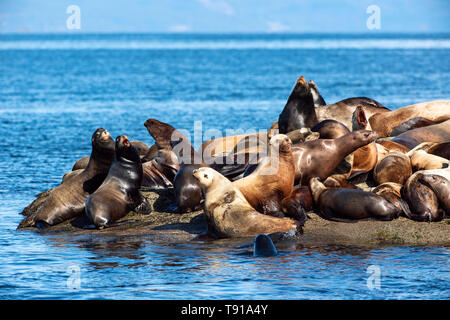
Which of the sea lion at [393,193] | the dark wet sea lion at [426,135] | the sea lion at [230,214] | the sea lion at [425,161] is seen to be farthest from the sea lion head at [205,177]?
the dark wet sea lion at [426,135]

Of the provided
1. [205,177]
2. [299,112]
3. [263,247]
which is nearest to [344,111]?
[299,112]

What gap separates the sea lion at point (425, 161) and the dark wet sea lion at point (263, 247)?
3294mm

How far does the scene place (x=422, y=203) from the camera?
32.7 ft

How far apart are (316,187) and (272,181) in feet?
1.94

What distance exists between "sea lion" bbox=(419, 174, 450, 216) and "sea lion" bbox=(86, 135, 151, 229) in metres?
3.84

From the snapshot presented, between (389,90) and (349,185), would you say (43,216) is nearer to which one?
(349,185)

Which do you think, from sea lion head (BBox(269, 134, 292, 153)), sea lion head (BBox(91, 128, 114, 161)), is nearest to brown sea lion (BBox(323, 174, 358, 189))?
sea lion head (BBox(269, 134, 292, 153))

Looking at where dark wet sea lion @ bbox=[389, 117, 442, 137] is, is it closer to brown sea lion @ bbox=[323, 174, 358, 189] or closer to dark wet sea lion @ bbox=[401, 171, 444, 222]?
brown sea lion @ bbox=[323, 174, 358, 189]

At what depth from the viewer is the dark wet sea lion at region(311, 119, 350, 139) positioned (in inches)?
472

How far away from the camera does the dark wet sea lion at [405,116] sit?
15.0 m
